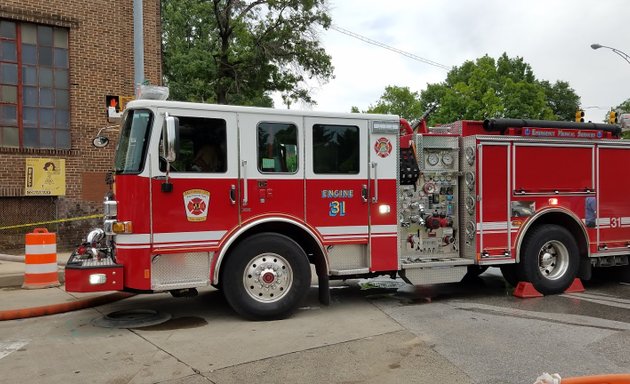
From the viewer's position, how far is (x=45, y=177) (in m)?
12.6

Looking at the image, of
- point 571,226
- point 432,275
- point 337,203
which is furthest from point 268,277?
point 571,226

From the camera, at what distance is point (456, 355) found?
5137 millimetres

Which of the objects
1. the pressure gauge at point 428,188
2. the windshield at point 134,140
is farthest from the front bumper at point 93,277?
the pressure gauge at point 428,188

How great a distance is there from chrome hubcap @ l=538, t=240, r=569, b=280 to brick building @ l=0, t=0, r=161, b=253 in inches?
397

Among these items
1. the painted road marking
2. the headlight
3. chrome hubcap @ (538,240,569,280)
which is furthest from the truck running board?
the painted road marking

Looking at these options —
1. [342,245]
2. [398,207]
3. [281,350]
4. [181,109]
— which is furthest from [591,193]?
[181,109]

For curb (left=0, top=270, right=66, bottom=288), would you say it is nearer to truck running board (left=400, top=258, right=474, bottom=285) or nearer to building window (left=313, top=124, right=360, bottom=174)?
building window (left=313, top=124, right=360, bottom=174)

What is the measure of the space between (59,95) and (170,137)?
29.2 feet

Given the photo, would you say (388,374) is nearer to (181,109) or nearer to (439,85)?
(181,109)

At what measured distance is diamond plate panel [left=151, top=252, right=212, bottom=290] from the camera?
600 centimetres

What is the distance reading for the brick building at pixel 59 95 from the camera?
12398mm

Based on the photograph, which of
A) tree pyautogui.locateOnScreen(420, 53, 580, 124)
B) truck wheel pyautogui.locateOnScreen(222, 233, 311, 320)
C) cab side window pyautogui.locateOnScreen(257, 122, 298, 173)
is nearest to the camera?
truck wheel pyautogui.locateOnScreen(222, 233, 311, 320)

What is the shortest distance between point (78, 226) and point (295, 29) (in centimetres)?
1115

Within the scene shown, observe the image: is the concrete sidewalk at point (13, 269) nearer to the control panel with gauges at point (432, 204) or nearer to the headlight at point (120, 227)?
the headlight at point (120, 227)
